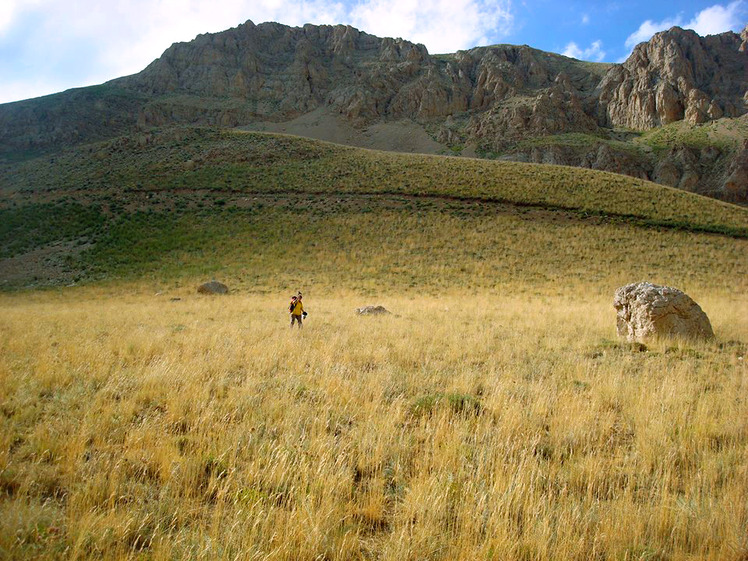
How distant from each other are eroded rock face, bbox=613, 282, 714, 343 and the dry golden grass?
8.26 ft

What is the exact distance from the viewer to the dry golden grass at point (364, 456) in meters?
2.62

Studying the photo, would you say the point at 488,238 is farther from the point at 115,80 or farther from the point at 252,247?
the point at 115,80

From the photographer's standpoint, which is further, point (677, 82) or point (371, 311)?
point (677, 82)

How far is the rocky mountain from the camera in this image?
93938 millimetres

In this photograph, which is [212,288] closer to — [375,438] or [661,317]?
[661,317]

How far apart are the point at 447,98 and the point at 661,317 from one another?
431 ft

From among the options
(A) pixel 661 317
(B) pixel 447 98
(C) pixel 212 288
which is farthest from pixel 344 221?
(B) pixel 447 98

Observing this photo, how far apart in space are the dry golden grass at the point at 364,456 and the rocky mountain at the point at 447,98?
100985 millimetres

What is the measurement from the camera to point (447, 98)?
126438mm

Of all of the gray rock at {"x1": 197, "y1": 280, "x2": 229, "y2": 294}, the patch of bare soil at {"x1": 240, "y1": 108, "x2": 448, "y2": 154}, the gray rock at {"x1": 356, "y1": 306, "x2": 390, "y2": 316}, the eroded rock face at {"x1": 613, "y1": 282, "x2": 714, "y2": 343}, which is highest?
the patch of bare soil at {"x1": 240, "y1": 108, "x2": 448, "y2": 154}

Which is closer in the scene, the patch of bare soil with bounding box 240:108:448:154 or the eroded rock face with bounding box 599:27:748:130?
the eroded rock face with bounding box 599:27:748:130

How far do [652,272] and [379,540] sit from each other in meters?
32.7

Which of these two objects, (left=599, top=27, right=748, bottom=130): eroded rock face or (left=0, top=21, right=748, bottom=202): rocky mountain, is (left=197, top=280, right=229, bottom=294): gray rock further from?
(left=599, top=27, right=748, bottom=130): eroded rock face

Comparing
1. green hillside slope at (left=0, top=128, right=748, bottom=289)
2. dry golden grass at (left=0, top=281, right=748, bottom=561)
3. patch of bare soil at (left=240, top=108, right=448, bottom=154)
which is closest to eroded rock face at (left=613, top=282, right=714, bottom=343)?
dry golden grass at (left=0, top=281, right=748, bottom=561)
